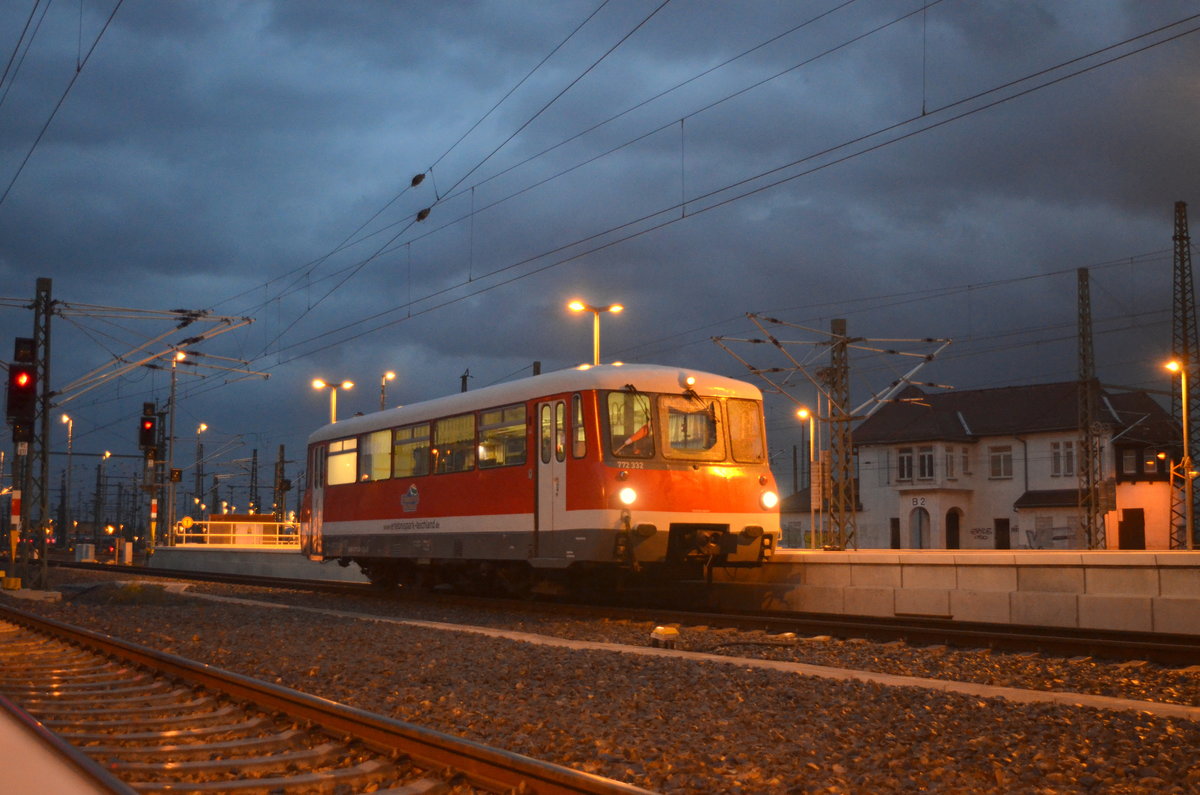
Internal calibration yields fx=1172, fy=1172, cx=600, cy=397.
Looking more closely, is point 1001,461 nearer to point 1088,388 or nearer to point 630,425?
point 1088,388

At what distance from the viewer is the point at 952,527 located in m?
60.4

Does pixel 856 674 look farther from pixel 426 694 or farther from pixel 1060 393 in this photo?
pixel 1060 393

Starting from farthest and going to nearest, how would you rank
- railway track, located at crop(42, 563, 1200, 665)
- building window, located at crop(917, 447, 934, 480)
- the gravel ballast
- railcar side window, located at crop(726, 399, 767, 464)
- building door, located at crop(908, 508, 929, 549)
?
building door, located at crop(908, 508, 929, 549) < building window, located at crop(917, 447, 934, 480) < railcar side window, located at crop(726, 399, 767, 464) < railway track, located at crop(42, 563, 1200, 665) < the gravel ballast

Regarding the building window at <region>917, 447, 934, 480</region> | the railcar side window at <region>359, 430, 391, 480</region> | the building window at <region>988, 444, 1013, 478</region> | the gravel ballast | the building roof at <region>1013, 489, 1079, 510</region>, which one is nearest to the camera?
the gravel ballast

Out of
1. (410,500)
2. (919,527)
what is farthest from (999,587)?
(919,527)

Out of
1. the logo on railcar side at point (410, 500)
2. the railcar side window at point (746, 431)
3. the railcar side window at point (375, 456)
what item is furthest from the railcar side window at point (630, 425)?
the railcar side window at point (375, 456)

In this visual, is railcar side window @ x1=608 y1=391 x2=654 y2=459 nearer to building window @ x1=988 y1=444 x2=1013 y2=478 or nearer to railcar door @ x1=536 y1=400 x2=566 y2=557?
railcar door @ x1=536 y1=400 x2=566 y2=557

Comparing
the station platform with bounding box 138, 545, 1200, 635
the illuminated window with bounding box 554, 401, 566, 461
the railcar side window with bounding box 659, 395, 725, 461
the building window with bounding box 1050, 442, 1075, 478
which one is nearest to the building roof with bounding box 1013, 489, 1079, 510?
the building window with bounding box 1050, 442, 1075, 478

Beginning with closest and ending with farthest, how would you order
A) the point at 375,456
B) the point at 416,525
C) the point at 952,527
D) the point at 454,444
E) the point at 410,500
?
1. the point at 454,444
2. the point at 416,525
3. the point at 410,500
4. the point at 375,456
5. the point at 952,527

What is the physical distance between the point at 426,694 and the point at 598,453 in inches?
282

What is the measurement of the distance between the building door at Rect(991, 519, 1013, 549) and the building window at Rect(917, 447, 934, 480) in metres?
3.88

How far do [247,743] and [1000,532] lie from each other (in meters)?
57.1

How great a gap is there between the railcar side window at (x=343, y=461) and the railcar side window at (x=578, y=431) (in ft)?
26.0

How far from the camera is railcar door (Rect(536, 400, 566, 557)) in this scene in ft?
53.5
